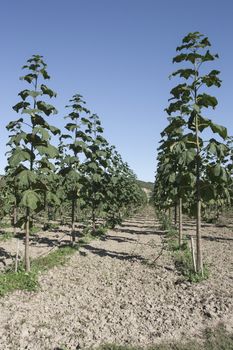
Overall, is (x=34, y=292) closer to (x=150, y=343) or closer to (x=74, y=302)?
(x=74, y=302)

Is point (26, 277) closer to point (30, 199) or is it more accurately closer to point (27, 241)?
point (27, 241)

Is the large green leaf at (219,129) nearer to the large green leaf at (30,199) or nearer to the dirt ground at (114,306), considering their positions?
the dirt ground at (114,306)

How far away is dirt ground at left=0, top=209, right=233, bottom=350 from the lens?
27.4ft

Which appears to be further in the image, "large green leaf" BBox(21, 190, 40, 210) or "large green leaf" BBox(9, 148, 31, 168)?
"large green leaf" BBox(9, 148, 31, 168)

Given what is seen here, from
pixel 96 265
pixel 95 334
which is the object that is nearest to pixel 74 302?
pixel 95 334

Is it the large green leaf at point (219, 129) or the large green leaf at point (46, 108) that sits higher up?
the large green leaf at point (46, 108)

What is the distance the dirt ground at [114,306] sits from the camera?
8352 mm

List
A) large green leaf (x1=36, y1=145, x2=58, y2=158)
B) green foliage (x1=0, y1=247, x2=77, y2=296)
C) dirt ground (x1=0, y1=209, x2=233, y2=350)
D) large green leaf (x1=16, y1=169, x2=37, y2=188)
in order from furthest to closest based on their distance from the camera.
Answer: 1. large green leaf (x1=36, y1=145, x2=58, y2=158)
2. large green leaf (x1=16, y1=169, x2=37, y2=188)
3. green foliage (x1=0, y1=247, x2=77, y2=296)
4. dirt ground (x1=0, y1=209, x2=233, y2=350)

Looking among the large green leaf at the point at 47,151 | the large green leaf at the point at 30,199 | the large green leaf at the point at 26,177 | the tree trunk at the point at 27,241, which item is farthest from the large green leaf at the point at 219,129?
the tree trunk at the point at 27,241

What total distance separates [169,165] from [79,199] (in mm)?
5147

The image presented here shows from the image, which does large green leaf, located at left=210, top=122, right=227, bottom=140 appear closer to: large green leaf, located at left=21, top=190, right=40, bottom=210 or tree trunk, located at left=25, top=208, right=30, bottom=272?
large green leaf, located at left=21, top=190, right=40, bottom=210

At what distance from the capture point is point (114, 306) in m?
10.1

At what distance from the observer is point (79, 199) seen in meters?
18.5

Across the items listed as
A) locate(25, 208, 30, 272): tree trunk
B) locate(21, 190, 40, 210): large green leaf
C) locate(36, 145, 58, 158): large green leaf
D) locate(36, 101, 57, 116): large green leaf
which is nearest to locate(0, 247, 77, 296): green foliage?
locate(25, 208, 30, 272): tree trunk
